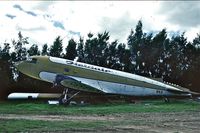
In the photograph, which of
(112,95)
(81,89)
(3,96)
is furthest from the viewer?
(3,96)

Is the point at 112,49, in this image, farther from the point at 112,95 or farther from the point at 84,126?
the point at 84,126

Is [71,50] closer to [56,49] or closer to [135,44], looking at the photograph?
[56,49]

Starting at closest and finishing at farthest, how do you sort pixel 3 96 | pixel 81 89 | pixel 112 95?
pixel 81 89 < pixel 112 95 < pixel 3 96

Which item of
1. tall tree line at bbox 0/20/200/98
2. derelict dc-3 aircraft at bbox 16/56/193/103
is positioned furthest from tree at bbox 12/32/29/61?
derelict dc-3 aircraft at bbox 16/56/193/103

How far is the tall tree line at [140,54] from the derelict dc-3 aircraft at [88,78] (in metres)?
19.4

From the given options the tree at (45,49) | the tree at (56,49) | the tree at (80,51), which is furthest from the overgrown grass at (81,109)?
the tree at (45,49)

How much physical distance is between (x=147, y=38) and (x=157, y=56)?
4.38 m

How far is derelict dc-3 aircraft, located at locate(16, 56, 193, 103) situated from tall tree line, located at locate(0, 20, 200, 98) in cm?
1942

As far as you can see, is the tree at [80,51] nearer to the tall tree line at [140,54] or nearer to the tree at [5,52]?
the tall tree line at [140,54]

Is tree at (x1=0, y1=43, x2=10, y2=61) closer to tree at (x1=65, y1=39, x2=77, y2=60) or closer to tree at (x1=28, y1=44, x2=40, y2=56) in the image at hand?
tree at (x1=28, y1=44, x2=40, y2=56)

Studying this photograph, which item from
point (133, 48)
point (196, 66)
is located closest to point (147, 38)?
point (133, 48)

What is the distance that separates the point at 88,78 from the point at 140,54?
2412 centimetres

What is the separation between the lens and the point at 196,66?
63.6m

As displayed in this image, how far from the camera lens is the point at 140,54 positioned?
210 feet
